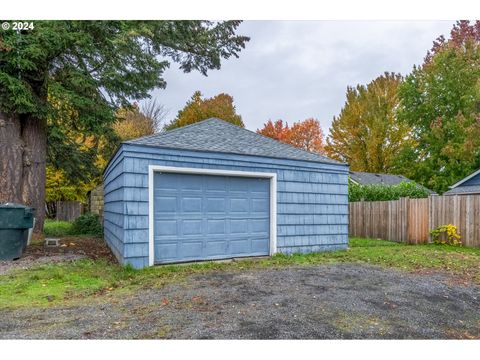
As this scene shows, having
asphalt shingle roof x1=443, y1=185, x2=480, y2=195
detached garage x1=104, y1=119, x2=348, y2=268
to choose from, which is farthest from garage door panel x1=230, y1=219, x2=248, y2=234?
asphalt shingle roof x1=443, y1=185, x2=480, y2=195

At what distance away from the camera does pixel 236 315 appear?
371 centimetres

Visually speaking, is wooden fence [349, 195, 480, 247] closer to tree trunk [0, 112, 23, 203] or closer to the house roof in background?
the house roof in background

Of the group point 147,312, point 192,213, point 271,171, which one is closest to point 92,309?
point 147,312

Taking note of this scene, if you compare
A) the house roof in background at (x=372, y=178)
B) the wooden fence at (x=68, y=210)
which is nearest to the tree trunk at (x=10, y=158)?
the wooden fence at (x=68, y=210)

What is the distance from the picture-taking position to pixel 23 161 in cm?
938

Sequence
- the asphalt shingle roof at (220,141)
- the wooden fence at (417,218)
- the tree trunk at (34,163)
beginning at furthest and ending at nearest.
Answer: the wooden fence at (417,218) < the tree trunk at (34,163) < the asphalt shingle roof at (220,141)

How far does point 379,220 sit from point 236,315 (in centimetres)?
970

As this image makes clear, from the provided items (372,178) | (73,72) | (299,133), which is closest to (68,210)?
(73,72)

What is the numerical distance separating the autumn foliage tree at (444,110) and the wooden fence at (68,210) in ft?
70.6

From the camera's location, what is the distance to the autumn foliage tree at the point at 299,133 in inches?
1142

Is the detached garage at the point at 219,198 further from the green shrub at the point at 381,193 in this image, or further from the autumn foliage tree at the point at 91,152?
the green shrub at the point at 381,193

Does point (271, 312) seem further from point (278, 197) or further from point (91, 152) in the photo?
point (91, 152)
